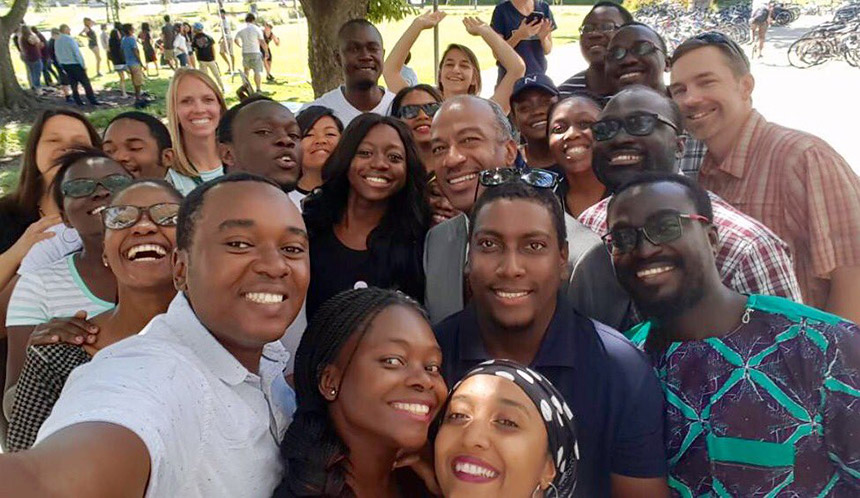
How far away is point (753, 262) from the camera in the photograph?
8.05 feet

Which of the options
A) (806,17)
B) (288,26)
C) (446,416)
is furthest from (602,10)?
(288,26)

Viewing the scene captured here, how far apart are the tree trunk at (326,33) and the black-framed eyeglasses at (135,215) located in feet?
21.1

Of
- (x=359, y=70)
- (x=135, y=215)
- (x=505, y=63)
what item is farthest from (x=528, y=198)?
(x=505, y=63)

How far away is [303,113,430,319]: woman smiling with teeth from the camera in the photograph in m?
3.29

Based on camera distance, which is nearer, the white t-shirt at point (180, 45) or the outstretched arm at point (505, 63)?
the outstretched arm at point (505, 63)

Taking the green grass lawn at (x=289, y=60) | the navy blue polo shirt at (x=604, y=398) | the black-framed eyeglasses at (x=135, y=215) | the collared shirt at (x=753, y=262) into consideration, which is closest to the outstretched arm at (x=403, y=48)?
the black-framed eyeglasses at (x=135, y=215)

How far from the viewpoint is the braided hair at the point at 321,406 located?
187 centimetres

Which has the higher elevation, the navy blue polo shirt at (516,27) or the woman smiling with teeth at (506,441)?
the navy blue polo shirt at (516,27)

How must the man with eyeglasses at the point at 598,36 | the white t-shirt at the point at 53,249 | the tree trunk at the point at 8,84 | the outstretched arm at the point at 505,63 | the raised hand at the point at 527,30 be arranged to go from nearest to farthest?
the white t-shirt at the point at 53,249, the man with eyeglasses at the point at 598,36, the outstretched arm at the point at 505,63, the raised hand at the point at 527,30, the tree trunk at the point at 8,84

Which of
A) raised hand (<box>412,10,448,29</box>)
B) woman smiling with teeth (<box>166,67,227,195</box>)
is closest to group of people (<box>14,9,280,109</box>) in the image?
raised hand (<box>412,10,448,29</box>)

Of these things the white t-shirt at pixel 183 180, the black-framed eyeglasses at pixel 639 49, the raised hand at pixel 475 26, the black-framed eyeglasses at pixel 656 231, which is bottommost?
the white t-shirt at pixel 183 180

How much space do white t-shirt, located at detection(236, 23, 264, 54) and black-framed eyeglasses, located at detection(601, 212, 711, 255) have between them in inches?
706

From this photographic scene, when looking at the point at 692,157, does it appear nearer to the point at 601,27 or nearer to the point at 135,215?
the point at 601,27

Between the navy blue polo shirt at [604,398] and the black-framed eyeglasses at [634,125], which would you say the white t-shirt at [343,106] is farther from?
the navy blue polo shirt at [604,398]
